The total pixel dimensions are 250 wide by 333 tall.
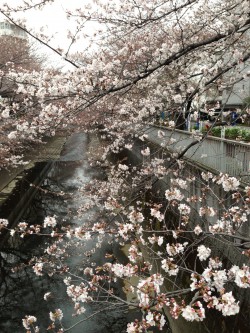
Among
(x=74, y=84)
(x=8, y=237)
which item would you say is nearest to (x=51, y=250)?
(x=74, y=84)

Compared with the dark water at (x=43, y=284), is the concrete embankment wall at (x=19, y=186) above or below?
above

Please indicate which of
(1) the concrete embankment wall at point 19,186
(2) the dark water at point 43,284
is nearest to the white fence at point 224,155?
(2) the dark water at point 43,284

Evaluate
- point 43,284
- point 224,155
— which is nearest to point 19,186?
point 43,284

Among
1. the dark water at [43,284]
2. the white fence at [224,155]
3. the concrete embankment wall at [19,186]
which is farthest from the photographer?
the concrete embankment wall at [19,186]

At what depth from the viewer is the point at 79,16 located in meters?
6.04

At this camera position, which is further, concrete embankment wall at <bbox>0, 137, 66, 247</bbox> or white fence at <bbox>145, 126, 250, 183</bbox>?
concrete embankment wall at <bbox>0, 137, 66, 247</bbox>

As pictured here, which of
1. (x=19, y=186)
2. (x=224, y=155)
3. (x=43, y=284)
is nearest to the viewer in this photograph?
(x=224, y=155)

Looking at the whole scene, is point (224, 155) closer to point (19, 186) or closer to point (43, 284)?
point (43, 284)

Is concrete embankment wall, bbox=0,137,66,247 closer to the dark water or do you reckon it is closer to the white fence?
the dark water

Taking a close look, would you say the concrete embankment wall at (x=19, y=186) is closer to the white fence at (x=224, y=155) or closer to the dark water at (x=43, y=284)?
the dark water at (x=43, y=284)

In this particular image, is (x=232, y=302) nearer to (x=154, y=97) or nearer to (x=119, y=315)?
(x=119, y=315)

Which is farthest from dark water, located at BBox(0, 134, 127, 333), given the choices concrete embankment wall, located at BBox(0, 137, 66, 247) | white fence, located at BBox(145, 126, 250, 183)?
white fence, located at BBox(145, 126, 250, 183)

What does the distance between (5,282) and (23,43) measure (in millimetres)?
20462

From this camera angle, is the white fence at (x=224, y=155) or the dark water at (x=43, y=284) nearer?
the white fence at (x=224, y=155)
